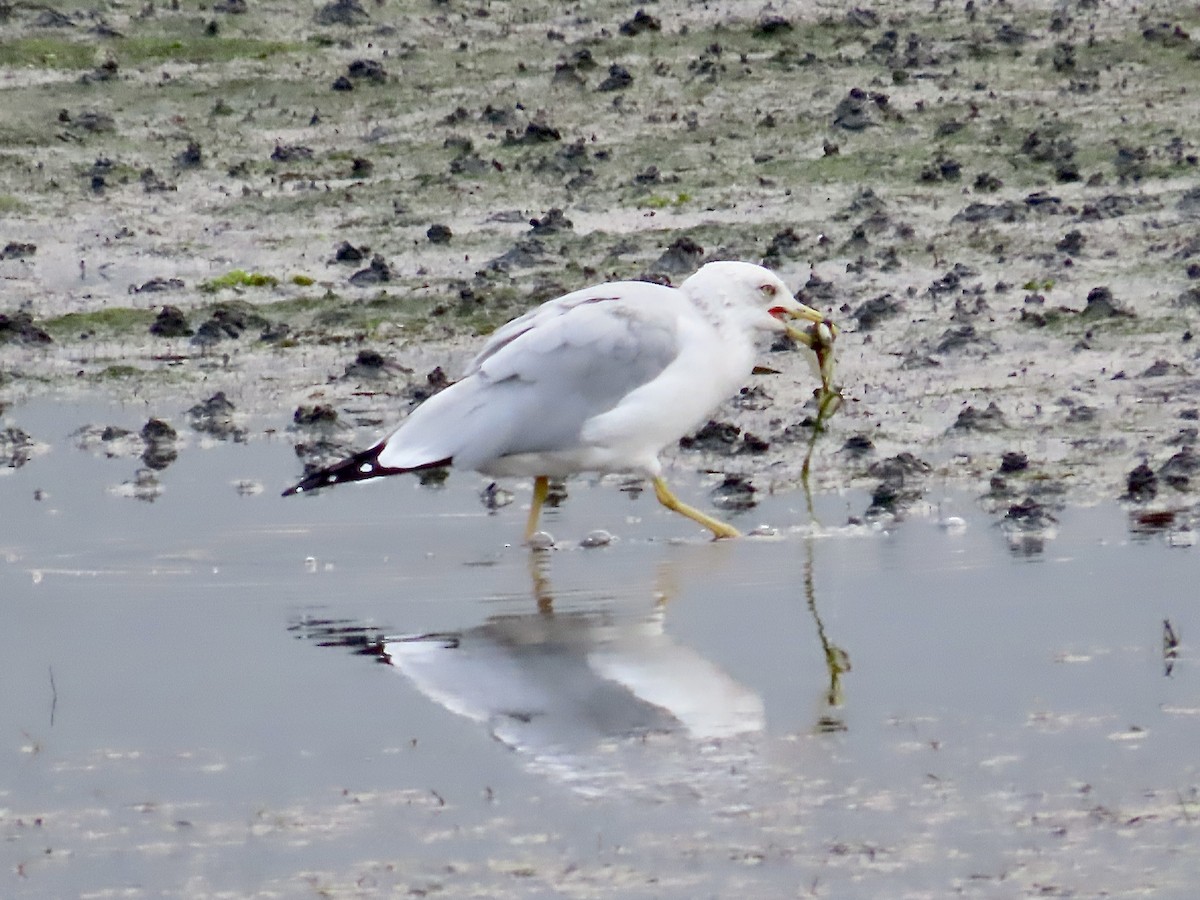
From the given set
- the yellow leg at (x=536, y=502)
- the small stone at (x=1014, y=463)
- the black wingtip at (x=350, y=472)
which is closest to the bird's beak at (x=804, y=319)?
the small stone at (x=1014, y=463)

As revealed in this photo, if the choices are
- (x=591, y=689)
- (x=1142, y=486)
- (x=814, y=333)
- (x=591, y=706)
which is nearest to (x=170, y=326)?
(x=814, y=333)

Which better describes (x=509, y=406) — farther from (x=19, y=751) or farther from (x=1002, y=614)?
(x=19, y=751)

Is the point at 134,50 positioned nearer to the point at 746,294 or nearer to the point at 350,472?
the point at 746,294

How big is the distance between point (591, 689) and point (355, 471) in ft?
7.18

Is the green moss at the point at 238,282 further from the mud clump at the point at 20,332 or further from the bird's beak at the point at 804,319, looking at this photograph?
the bird's beak at the point at 804,319

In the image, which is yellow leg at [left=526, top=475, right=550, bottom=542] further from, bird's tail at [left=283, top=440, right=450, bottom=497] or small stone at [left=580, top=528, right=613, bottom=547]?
bird's tail at [left=283, top=440, right=450, bottom=497]

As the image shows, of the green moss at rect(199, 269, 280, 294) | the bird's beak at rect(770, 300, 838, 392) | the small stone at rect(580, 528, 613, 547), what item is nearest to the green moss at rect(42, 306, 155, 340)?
the green moss at rect(199, 269, 280, 294)

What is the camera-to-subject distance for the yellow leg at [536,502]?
8.32 m

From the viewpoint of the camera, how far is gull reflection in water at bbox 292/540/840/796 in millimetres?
5555

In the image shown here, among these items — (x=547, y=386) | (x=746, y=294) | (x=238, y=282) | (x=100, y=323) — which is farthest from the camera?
(x=238, y=282)

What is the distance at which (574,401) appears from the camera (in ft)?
27.3

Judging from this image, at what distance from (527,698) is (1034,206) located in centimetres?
762

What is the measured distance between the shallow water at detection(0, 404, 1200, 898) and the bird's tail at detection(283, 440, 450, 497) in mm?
218

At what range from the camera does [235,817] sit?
527cm
